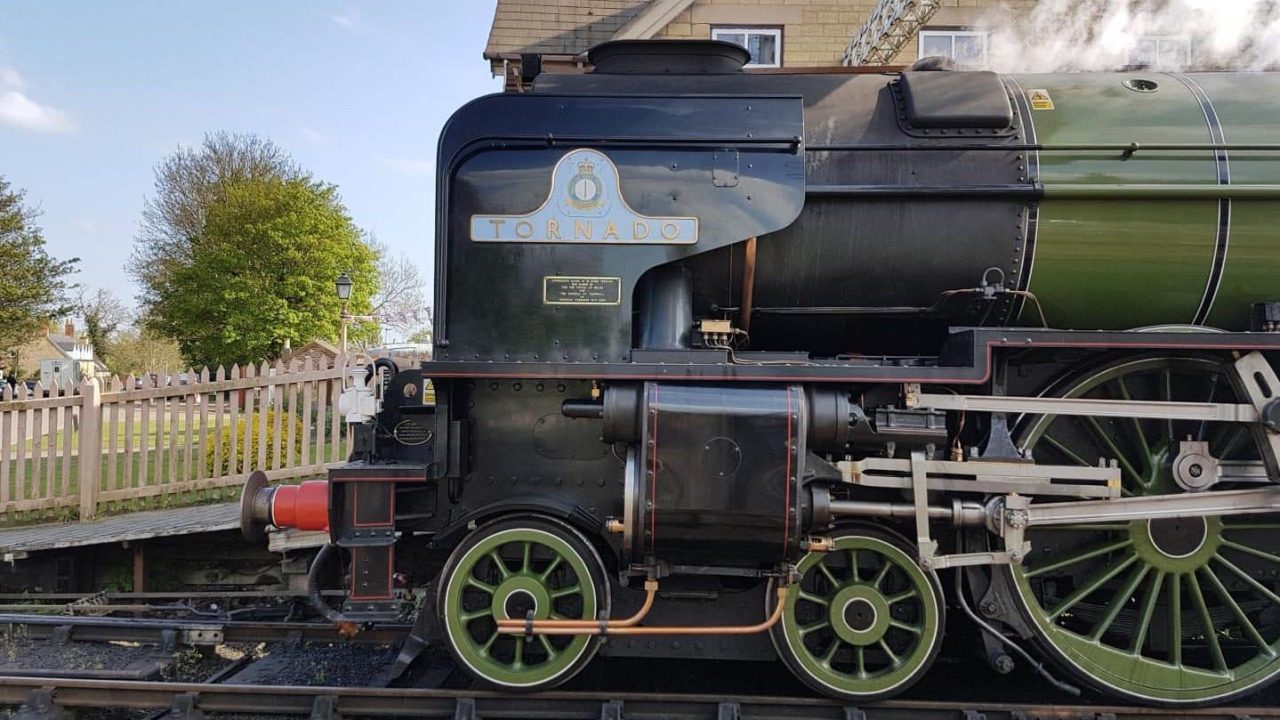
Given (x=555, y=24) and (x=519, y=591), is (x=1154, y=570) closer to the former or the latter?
(x=519, y=591)

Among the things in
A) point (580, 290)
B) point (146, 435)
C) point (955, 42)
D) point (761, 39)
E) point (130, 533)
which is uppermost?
point (761, 39)

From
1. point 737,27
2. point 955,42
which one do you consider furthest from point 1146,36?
point 737,27

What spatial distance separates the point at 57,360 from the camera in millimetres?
26094

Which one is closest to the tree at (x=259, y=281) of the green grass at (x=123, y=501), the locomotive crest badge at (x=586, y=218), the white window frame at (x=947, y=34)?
the green grass at (x=123, y=501)

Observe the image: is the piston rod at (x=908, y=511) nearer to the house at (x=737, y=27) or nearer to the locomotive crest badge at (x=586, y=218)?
the locomotive crest badge at (x=586, y=218)

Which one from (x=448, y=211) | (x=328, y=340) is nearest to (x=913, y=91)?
(x=448, y=211)

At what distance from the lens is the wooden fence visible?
7.29 m

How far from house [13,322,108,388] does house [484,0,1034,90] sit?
22.9 ft

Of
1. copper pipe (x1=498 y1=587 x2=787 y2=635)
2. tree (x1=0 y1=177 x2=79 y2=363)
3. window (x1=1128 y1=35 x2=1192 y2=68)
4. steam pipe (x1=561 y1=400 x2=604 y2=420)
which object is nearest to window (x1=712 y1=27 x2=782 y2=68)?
window (x1=1128 y1=35 x2=1192 y2=68)

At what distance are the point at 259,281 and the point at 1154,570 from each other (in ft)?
67.9

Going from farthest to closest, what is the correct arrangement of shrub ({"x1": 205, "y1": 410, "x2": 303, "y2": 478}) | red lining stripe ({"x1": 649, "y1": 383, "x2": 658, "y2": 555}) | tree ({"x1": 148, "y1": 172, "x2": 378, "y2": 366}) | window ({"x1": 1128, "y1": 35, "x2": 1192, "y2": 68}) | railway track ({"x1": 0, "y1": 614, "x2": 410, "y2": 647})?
tree ({"x1": 148, "y1": 172, "x2": 378, "y2": 366}) → shrub ({"x1": 205, "y1": 410, "x2": 303, "y2": 478}) → window ({"x1": 1128, "y1": 35, "x2": 1192, "y2": 68}) → railway track ({"x1": 0, "y1": 614, "x2": 410, "y2": 647}) → red lining stripe ({"x1": 649, "y1": 383, "x2": 658, "y2": 555})

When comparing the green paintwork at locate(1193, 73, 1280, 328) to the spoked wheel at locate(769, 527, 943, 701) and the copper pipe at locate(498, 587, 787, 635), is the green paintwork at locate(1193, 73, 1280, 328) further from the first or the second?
the copper pipe at locate(498, 587, 787, 635)

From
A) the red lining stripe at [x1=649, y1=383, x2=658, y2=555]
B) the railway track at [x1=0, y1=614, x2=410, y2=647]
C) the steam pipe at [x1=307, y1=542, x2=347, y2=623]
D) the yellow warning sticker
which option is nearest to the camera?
the red lining stripe at [x1=649, y1=383, x2=658, y2=555]

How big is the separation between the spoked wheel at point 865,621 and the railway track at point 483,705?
0.46ft
